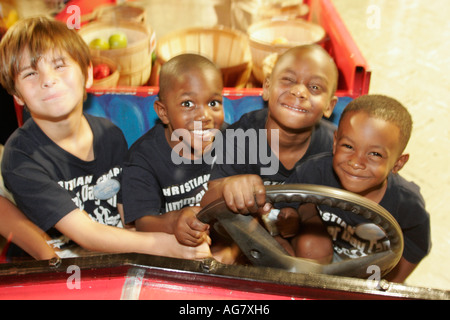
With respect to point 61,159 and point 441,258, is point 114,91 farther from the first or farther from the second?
point 441,258

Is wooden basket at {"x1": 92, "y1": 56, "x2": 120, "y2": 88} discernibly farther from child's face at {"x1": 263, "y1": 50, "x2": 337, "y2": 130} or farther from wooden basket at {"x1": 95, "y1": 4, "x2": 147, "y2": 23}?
wooden basket at {"x1": 95, "y1": 4, "x2": 147, "y2": 23}

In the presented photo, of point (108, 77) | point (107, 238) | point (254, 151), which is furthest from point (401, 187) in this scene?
point (108, 77)

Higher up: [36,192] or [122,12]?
[122,12]

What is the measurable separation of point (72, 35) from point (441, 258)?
1683mm

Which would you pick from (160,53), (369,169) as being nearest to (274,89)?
(369,169)

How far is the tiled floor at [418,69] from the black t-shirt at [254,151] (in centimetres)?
79

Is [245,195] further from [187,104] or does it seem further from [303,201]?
[187,104]

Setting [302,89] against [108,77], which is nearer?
[302,89]

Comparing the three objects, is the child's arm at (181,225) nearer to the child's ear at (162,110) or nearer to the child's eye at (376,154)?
the child's ear at (162,110)

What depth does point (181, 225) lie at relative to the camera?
1.00m

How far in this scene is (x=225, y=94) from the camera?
58.1 inches

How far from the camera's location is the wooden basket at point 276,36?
193cm

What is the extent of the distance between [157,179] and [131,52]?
0.98 m
